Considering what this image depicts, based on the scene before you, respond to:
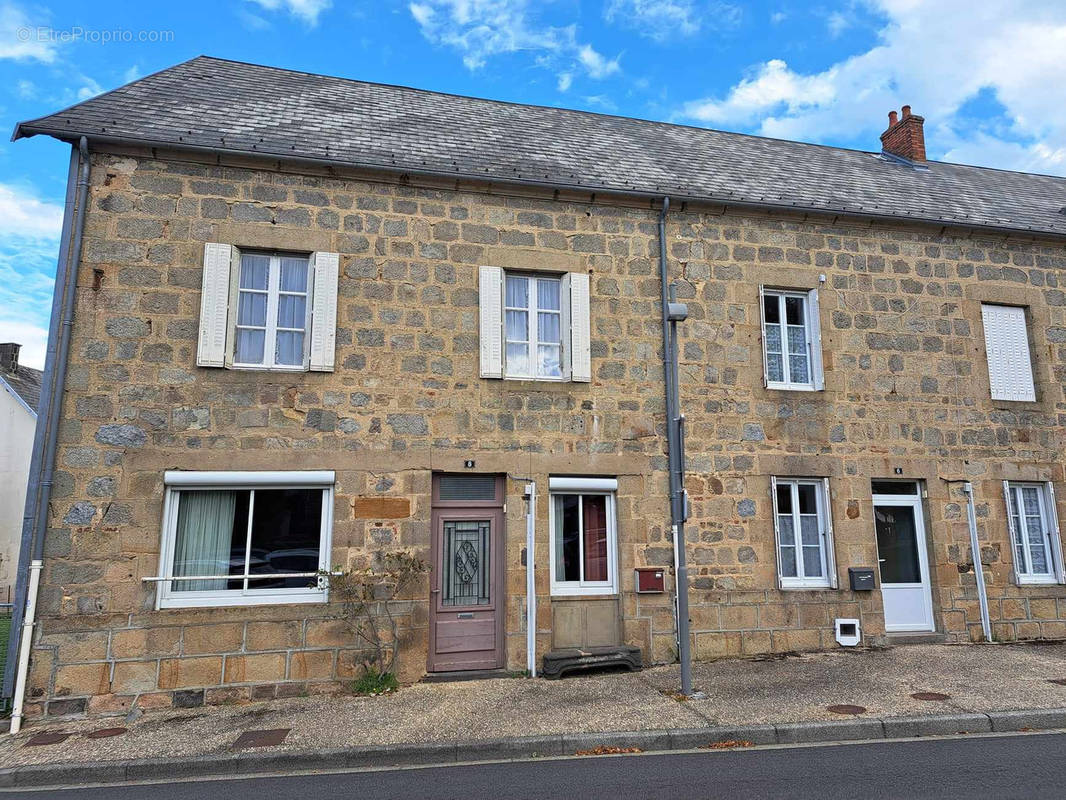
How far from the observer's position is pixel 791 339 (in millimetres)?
9883

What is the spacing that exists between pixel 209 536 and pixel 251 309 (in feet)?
8.61

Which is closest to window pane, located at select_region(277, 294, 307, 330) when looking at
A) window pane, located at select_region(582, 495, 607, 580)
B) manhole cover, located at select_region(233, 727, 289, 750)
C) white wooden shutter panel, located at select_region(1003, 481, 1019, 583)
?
window pane, located at select_region(582, 495, 607, 580)

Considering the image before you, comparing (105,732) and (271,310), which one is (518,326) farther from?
(105,732)

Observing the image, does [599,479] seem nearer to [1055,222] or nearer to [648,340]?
[648,340]

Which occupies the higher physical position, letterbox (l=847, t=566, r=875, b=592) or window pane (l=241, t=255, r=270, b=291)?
window pane (l=241, t=255, r=270, b=291)

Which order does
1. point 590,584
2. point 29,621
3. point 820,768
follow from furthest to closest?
1. point 590,584
2. point 29,621
3. point 820,768

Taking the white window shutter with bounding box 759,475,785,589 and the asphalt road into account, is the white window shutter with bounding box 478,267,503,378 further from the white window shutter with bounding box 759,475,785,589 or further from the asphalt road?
the asphalt road

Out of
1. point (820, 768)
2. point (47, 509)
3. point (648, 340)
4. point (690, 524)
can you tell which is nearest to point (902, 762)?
point (820, 768)

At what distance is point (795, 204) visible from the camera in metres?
9.92

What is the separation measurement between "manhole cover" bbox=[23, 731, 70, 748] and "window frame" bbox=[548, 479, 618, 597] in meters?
5.01

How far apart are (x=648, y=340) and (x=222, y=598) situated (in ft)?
19.3

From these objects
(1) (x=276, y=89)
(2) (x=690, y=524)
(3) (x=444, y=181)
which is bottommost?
(2) (x=690, y=524)

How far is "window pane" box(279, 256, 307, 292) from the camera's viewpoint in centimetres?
847

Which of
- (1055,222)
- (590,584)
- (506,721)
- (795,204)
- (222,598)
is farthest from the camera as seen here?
(1055,222)
